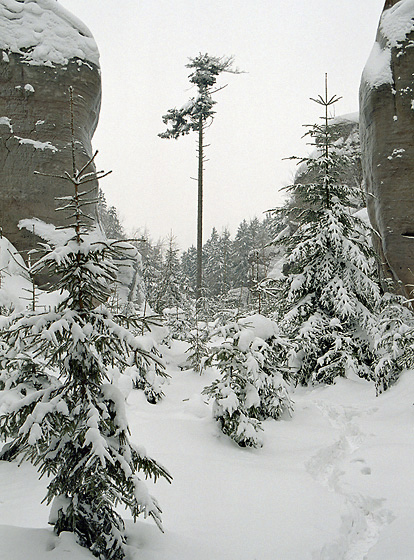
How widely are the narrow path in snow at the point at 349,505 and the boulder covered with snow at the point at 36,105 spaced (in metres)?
10.1

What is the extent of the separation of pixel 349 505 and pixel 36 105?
1376 cm

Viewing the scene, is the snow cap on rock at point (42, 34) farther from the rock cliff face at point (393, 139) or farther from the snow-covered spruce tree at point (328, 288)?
the rock cliff face at point (393, 139)

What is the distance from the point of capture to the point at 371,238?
12.7 meters

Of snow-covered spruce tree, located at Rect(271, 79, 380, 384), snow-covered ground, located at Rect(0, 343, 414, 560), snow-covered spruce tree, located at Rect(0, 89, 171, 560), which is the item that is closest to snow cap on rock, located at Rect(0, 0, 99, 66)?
snow-covered spruce tree, located at Rect(271, 79, 380, 384)

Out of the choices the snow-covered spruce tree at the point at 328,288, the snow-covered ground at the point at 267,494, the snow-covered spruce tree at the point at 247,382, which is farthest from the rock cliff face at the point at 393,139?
the snow-covered spruce tree at the point at 247,382

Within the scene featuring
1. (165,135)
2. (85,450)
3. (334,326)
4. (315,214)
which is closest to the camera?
(85,450)

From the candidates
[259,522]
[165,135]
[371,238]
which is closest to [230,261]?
[165,135]

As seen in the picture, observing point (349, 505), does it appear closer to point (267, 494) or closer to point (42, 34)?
point (267, 494)

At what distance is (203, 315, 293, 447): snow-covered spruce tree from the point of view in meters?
5.41

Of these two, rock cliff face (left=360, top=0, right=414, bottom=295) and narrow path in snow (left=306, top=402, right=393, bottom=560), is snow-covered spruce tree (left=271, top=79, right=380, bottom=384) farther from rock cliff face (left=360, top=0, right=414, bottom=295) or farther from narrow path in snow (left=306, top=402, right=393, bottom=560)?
narrow path in snow (left=306, top=402, right=393, bottom=560)

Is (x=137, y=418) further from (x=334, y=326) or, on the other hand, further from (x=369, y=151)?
(x=369, y=151)

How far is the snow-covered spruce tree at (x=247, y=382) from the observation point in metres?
5.41

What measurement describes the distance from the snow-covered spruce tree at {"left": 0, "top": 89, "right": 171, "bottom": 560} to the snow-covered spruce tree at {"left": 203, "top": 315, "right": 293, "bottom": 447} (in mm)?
2602

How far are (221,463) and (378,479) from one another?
71.8 inches
